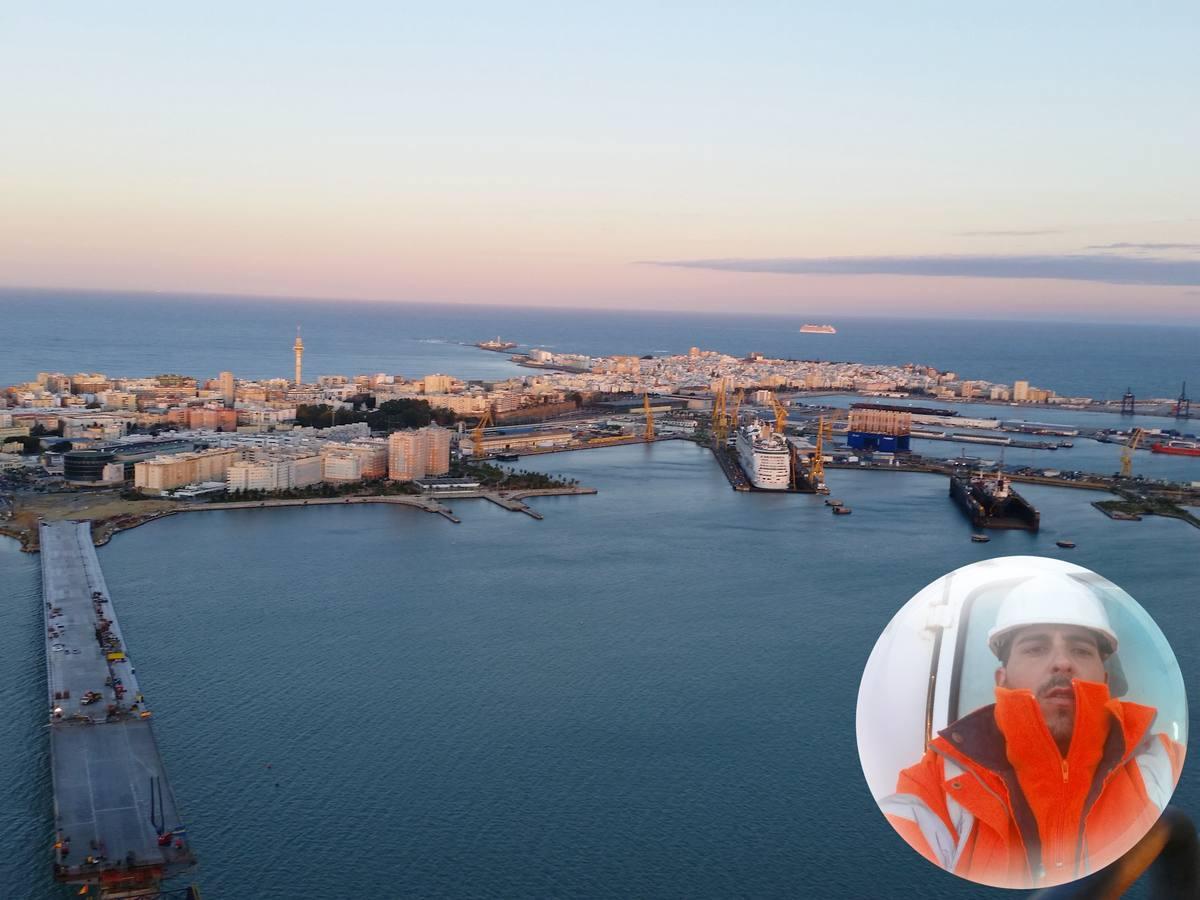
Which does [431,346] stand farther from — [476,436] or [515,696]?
[515,696]

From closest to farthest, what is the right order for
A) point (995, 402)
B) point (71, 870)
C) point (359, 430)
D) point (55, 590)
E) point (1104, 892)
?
point (1104, 892) → point (71, 870) → point (55, 590) → point (359, 430) → point (995, 402)

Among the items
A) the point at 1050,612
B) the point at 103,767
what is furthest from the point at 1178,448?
the point at 1050,612

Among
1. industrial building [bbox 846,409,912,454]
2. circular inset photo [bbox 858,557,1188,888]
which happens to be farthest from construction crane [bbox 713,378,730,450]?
circular inset photo [bbox 858,557,1188,888]

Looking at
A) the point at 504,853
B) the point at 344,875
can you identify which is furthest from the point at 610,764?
the point at 344,875

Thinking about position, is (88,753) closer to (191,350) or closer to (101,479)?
(101,479)

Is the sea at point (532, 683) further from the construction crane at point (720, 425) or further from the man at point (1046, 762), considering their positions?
the construction crane at point (720, 425)

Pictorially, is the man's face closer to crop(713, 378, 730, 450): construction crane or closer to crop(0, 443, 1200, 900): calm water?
crop(0, 443, 1200, 900): calm water
